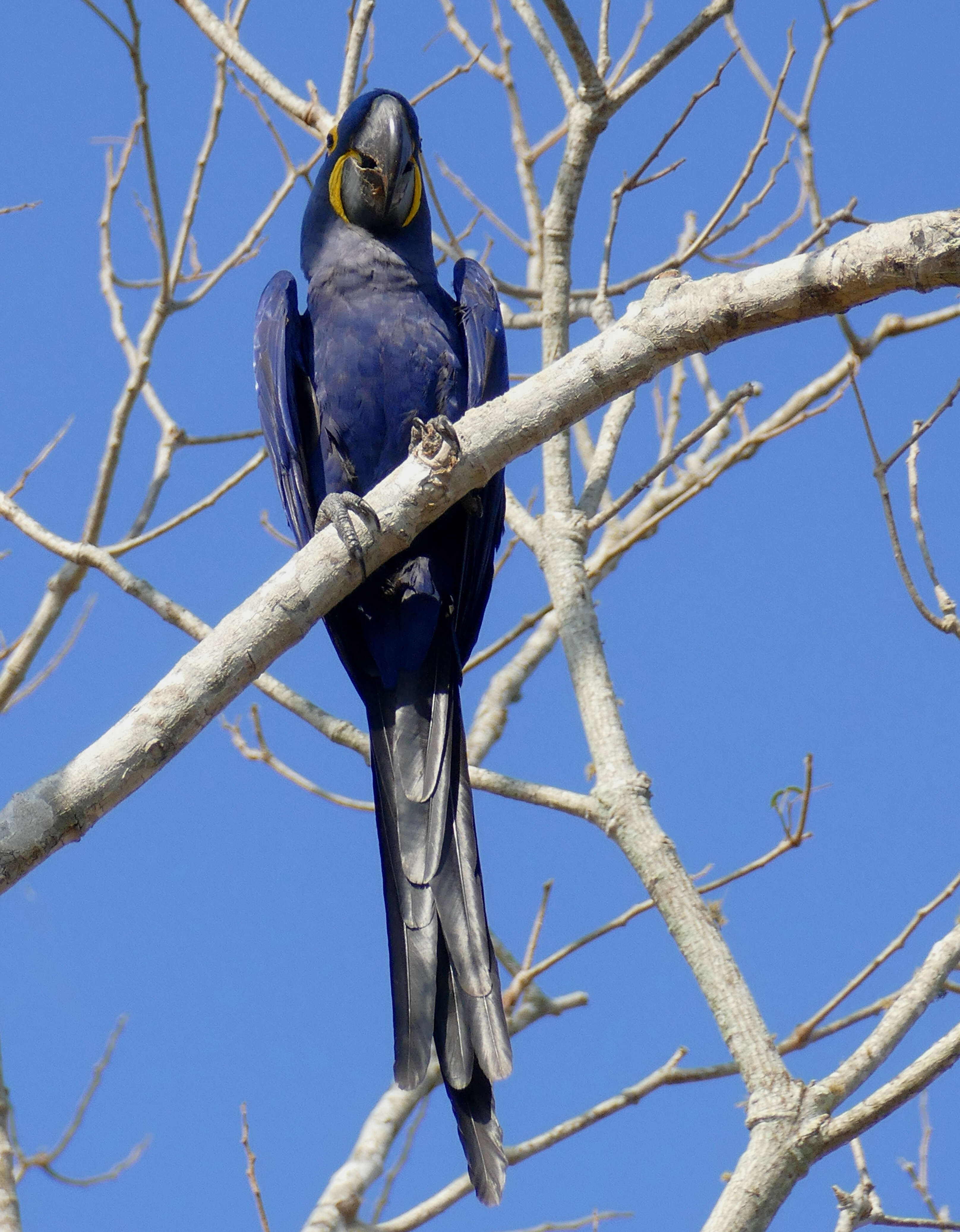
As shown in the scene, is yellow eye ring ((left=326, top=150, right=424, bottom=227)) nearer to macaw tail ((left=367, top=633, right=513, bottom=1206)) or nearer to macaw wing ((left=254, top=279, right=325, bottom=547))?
macaw wing ((left=254, top=279, right=325, bottom=547))

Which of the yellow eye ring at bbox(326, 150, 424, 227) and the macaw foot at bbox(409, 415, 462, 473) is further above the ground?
the yellow eye ring at bbox(326, 150, 424, 227)

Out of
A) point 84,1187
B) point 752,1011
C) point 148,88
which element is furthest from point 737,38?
point 84,1187

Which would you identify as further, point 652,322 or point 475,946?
point 475,946

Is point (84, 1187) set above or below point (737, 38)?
below

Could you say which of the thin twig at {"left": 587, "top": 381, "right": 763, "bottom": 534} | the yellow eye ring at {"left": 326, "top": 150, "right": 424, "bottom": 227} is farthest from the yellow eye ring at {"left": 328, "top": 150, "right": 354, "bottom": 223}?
the thin twig at {"left": 587, "top": 381, "right": 763, "bottom": 534}

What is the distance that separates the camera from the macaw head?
11.6ft

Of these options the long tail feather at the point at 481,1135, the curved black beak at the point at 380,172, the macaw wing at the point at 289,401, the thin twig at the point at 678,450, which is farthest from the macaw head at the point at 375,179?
the long tail feather at the point at 481,1135

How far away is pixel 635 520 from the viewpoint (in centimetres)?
446

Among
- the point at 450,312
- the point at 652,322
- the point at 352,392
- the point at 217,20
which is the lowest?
the point at 652,322

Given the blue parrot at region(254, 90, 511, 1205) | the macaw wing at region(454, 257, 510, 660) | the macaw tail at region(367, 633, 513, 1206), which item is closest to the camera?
the macaw tail at region(367, 633, 513, 1206)

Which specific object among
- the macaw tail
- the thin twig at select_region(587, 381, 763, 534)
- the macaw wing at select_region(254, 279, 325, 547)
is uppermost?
the macaw wing at select_region(254, 279, 325, 547)

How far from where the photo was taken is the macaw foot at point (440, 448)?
220 cm

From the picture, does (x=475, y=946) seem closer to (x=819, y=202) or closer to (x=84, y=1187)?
(x=84, y=1187)

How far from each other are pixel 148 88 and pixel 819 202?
86.0 inches
